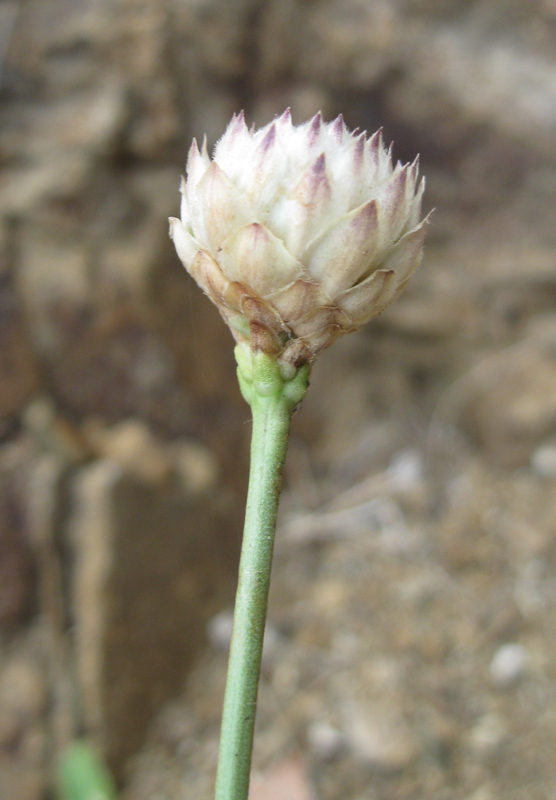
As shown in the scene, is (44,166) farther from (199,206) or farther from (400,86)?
(199,206)

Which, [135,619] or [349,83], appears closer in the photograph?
[135,619]

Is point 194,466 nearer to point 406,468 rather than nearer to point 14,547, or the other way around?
point 14,547

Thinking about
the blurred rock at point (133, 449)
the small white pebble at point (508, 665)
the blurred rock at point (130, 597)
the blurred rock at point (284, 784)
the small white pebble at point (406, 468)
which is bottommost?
the blurred rock at point (284, 784)

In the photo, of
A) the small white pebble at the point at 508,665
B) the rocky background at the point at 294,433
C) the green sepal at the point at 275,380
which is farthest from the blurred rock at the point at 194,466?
the green sepal at the point at 275,380

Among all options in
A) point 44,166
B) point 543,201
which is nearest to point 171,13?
point 44,166

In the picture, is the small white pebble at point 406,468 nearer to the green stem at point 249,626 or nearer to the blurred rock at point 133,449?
the blurred rock at point 133,449

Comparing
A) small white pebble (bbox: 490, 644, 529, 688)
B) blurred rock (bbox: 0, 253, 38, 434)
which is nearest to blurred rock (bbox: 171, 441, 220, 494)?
blurred rock (bbox: 0, 253, 38, 434)

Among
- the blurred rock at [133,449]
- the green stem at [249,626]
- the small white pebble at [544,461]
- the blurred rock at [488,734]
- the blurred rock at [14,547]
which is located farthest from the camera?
the small white pebble at [544,461]
